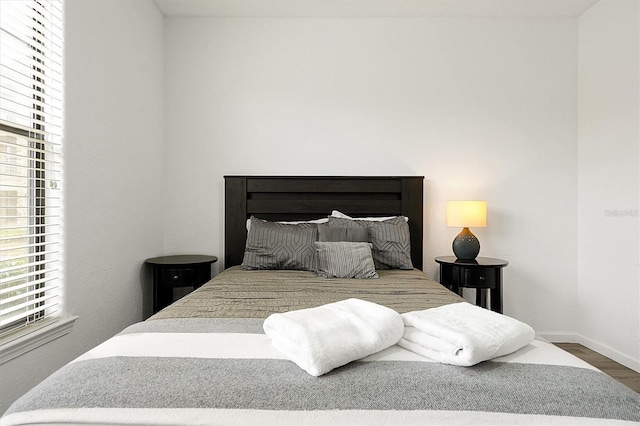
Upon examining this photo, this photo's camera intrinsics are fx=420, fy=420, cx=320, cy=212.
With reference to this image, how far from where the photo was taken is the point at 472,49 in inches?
133

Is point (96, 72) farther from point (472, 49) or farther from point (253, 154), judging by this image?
point (472, 49)

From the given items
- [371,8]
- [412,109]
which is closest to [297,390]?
[412,109]

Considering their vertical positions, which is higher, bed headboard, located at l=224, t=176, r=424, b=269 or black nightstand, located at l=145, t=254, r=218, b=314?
bed headboard, located at l=224, t=176, r=424, b=269

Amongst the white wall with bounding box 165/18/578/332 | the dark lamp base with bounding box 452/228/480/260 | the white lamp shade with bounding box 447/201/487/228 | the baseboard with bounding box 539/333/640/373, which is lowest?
the baseboard with bounding box 539/333/640/373

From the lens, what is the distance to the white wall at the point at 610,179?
9.31 feet

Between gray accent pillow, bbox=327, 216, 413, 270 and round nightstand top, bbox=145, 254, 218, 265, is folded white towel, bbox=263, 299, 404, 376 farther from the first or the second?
round nightstand top, bbox=145, 254, 218, 265

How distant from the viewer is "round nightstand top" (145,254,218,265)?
2922mm

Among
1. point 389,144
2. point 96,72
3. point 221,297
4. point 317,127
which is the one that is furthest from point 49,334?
point 389,144

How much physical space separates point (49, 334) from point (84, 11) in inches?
66.5

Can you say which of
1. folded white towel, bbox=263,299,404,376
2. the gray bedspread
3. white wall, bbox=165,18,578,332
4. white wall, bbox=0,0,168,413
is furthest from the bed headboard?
the gray bedspread

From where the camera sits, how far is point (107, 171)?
2.51 metres

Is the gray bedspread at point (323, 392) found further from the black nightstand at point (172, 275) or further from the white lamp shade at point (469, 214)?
the white lamp shade at point (469, 214)

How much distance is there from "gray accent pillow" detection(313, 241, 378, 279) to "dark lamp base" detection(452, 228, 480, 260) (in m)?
0.80

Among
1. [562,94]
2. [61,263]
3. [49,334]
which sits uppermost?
[562,94]
